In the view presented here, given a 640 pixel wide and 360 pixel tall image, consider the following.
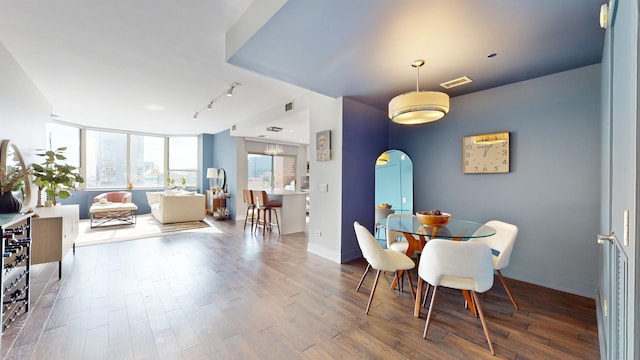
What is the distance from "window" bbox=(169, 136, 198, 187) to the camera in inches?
338

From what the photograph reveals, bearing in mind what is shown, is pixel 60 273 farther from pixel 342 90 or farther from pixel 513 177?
pixel 513 177

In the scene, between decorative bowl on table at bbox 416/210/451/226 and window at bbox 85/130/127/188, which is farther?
window at bbox 85/130/127/188

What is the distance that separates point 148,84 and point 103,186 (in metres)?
5.56

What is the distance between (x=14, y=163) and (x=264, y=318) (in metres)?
3.86

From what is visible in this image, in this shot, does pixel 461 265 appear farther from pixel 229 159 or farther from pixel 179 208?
pixel 229 159

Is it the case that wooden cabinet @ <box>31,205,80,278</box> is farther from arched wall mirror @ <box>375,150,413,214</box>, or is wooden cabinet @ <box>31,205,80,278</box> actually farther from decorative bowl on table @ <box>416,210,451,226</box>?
arched wall mirror @ <box>375,150,413,214</box>

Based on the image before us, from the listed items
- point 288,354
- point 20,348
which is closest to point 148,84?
point 20,348

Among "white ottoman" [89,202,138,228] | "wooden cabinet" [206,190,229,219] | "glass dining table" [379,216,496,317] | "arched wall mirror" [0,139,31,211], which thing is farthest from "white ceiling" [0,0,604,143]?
"wooden cabinet" [206,190,229,219]

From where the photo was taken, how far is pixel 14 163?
3223mm

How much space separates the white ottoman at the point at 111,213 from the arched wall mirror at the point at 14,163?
241 cm

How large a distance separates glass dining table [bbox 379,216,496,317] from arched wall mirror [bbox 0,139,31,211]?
13.7ft

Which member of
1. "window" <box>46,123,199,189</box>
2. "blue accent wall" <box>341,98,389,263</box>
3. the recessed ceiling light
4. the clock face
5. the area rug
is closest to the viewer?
the clock face

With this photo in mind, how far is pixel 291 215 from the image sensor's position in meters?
5.67

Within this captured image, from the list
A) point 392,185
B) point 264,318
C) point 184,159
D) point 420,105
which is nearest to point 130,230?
point 184,159
